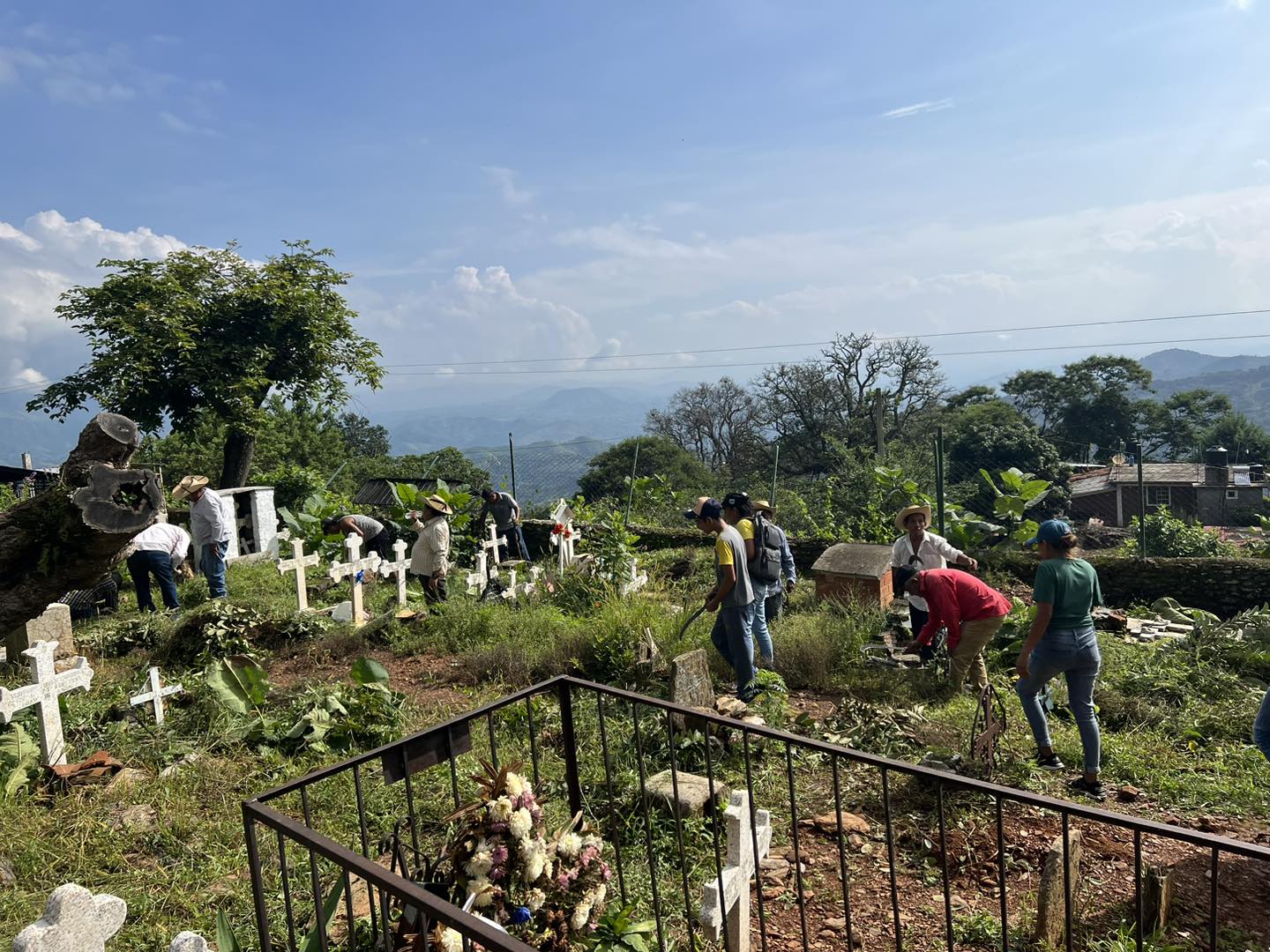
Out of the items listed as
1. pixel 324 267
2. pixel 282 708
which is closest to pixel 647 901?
pixel 282 708

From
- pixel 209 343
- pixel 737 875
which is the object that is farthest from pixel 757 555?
pixel 209 343

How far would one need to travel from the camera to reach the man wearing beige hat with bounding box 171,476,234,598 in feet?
27.1

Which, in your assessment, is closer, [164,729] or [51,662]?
[51,662]

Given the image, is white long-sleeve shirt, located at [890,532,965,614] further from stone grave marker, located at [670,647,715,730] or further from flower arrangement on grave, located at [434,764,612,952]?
flower arrangement on grave, located at [434,764,612,952]

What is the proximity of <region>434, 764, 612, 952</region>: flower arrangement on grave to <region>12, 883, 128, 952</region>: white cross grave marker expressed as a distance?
847 millimetres

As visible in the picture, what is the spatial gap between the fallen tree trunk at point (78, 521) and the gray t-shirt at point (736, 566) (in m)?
3.54

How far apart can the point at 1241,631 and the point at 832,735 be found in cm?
427

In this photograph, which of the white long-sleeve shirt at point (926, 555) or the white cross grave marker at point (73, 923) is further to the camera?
the white long-sleeve shirt at point (926, 555)

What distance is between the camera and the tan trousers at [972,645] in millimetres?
5121

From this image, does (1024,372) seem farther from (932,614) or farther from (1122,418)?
(932,614)

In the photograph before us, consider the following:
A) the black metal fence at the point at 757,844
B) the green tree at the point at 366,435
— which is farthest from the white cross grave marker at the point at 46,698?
the green tree at the point at 366,435

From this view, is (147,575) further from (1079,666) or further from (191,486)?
(1079,666)

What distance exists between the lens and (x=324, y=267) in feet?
68.1

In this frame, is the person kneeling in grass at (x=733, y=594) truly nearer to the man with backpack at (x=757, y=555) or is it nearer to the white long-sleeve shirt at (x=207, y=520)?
the man with backpack at (x=757, y=555)
